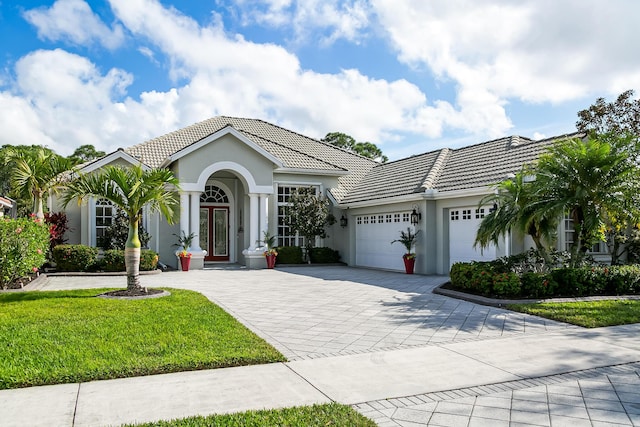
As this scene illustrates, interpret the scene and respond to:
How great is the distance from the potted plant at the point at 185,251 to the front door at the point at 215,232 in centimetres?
334

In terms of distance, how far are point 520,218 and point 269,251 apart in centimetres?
1074

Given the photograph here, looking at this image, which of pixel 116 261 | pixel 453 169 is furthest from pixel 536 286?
pixel 116 261

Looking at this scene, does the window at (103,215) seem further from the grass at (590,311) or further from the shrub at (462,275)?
the grass at (590,311)

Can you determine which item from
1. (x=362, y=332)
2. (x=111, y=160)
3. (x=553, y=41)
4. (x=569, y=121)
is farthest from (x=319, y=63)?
(x=569, y=121)

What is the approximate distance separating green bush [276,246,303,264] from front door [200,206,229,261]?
123 inches

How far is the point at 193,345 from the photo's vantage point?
6.65 metres

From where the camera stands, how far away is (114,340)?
684cm

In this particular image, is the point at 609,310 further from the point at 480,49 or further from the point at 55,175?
the point at 55,175

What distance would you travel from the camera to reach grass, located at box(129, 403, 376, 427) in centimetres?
412

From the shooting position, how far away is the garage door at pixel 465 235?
15391mm

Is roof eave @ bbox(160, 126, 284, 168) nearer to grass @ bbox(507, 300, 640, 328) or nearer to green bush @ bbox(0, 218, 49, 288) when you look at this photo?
green bush @ bbox(0, 218, 49, 288)

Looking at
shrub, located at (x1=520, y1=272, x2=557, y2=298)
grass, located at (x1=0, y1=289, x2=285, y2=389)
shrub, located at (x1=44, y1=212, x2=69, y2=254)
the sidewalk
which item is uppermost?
shrub, located at (x1=44, y1=212, x2=69, y2=254)

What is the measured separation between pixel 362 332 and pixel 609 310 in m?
5.18

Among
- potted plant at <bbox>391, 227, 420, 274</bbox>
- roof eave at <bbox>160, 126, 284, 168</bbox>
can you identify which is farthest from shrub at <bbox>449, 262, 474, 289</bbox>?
roof eave at <bbox>160, 126, 284, 168</bbox>
